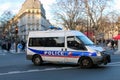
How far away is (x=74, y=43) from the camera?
811 inches

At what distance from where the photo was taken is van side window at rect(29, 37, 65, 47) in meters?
21.3

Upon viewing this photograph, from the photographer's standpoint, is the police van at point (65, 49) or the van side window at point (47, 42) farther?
the van side window at point (47, 42)

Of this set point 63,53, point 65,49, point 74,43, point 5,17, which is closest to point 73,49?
point 74,43

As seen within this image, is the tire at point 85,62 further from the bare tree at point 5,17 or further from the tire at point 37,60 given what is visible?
the bare tree at point 5,17

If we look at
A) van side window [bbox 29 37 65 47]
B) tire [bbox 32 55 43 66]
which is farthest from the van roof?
tire [bbox 32 55 43 66]

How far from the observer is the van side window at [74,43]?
20306 millimetres

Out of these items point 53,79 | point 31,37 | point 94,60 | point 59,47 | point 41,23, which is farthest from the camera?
point 41,23

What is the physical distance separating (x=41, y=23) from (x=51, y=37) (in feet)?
475

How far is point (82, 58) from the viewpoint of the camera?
2017 centimetres

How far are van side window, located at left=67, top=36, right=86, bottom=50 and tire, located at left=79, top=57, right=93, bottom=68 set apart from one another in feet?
1.94

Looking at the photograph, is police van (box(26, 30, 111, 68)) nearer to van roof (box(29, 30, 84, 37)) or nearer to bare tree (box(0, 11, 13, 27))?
van roof (box(29, 30, 84, 37))

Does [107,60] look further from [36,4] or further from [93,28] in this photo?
[36,4]

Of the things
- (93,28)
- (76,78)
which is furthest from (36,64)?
(93,28)

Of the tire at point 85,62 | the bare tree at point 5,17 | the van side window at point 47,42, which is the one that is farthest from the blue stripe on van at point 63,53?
the bare tree at point 5,17
